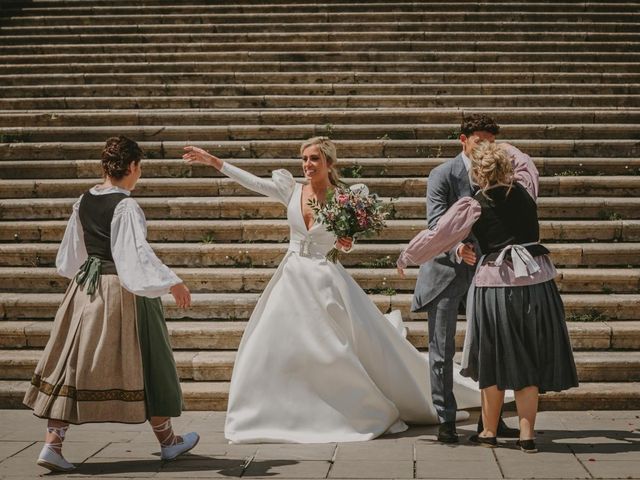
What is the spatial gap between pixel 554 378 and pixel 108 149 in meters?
2.96

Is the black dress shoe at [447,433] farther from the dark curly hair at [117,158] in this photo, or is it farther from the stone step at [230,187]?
the stone step at [230,187]

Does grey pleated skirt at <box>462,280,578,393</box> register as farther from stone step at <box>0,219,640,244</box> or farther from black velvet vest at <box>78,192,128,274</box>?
stone step at <box>0,219,640,244</box>

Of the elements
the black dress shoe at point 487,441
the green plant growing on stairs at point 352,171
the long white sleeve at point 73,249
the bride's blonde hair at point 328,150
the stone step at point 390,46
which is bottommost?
the black dress shoe at point 487,441

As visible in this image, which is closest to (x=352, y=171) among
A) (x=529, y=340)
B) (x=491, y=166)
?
(x=491, y=166)

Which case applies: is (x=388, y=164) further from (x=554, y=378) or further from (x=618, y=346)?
(x=554, y=378)

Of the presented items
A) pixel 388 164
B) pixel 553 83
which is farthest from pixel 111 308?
pixel 553 83

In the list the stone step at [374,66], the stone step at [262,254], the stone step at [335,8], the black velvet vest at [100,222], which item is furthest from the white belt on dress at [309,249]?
the stone step at [335,8]

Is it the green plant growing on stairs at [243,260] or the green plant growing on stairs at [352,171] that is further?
the green plant growing on stairs at [352,171]

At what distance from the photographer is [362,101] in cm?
1060

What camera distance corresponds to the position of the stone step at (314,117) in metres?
9.98

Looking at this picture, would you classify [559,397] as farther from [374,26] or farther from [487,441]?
[374,26]

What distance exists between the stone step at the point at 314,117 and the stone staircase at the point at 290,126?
0.03 m

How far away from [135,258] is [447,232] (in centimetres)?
183

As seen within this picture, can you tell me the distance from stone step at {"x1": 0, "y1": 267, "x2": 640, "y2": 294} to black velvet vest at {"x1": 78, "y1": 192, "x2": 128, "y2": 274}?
2.77 meters
